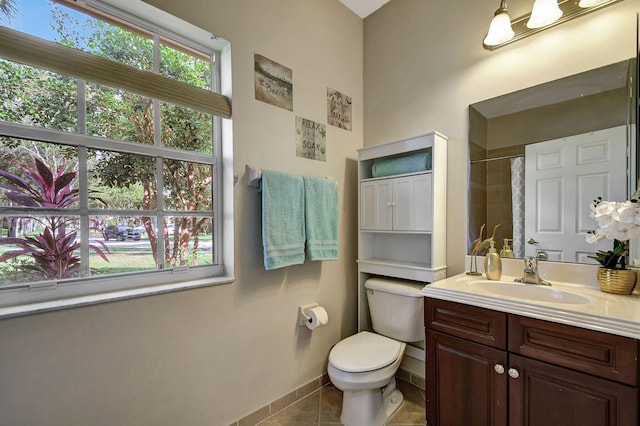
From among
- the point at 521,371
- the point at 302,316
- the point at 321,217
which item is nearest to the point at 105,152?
the point at 321,217

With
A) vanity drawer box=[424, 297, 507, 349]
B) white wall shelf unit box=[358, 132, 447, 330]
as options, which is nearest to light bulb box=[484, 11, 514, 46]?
white wall shelf unit box=[358, 132, 447, 330]

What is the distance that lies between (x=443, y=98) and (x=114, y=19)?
1.82m

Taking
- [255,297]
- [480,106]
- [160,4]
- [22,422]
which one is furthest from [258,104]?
[22,422]

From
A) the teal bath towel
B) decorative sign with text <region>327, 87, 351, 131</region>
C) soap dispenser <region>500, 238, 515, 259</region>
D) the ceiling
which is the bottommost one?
soap dispenser <region>500, 238, 515, 259</region>

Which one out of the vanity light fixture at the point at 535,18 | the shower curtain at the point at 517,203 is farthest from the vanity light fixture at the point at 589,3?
the shower curtain at the point at 517,203

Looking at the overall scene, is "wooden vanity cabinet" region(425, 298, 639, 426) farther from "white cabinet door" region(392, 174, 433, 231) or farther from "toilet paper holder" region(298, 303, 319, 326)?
"toilet paper holder" region(298, 303, 319, 326)

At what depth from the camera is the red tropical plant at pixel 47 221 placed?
1012 millimetres

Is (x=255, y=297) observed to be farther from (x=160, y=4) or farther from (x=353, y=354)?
(x=160, y=4)

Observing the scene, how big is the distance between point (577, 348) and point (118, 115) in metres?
2.05

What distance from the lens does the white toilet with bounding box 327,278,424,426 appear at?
1.41 m

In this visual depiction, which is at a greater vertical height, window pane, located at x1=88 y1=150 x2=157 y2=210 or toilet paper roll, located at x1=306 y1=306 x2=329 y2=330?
window pane, located at x1=88 y1=150 x2=157 y2=210

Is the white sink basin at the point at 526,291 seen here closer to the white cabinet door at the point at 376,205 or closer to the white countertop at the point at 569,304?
the white countertop at the point at 569,304

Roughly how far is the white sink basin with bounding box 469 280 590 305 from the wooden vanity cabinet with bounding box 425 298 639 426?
0.21m

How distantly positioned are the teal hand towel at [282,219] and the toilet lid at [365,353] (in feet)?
1.87
